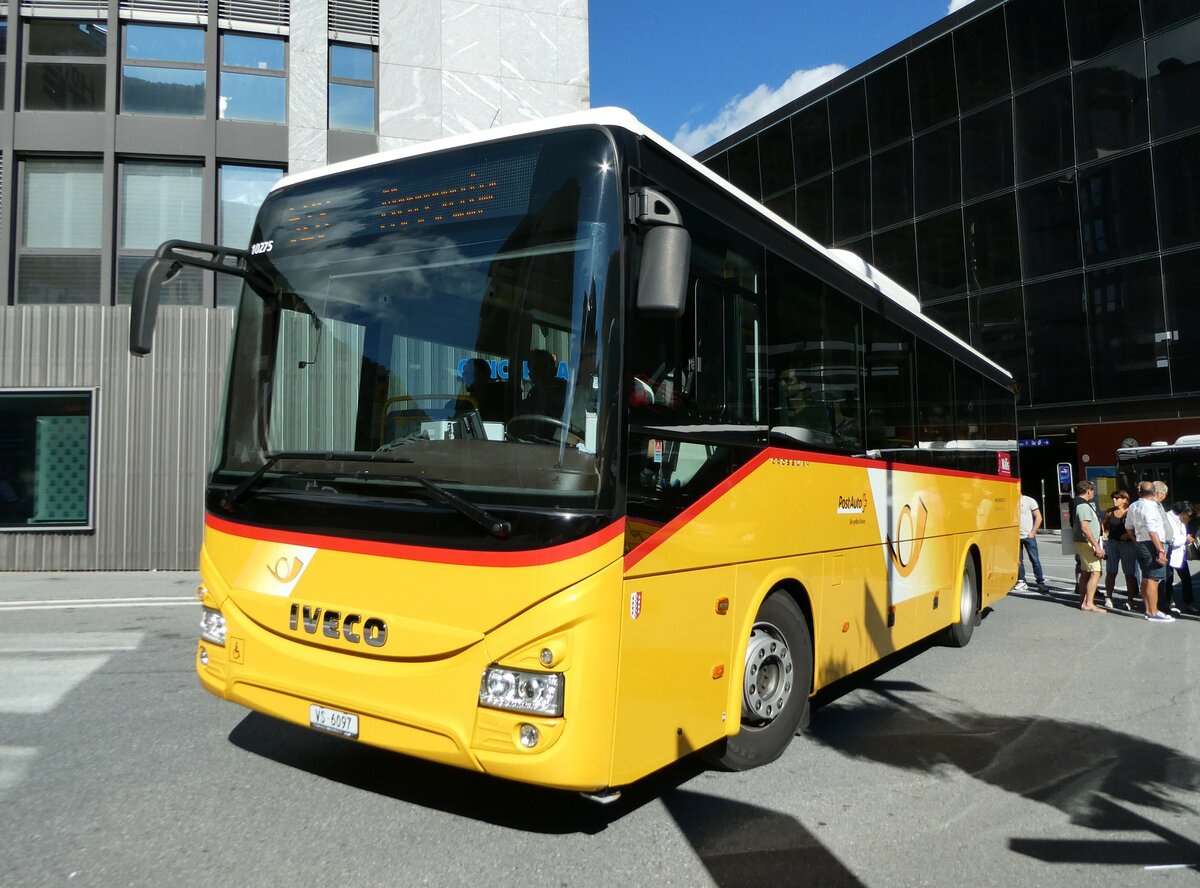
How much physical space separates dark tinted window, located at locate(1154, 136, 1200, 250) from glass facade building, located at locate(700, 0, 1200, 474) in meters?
0.03

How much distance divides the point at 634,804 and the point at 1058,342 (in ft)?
79.2

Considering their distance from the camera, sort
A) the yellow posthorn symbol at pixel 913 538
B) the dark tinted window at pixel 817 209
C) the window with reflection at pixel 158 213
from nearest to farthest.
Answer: the yellow posthorn symbol at pixel 913 538
the window with reflection at pixel 158 213
the dark tinted window at pixel 817 209

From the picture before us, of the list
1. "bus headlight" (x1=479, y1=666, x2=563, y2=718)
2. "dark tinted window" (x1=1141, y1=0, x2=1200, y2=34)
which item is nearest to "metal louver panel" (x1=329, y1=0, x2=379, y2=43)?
"bus headlight" (x1=479, y1=666, x2=563, y2=718)

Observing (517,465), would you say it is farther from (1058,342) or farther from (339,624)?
(1058,342)

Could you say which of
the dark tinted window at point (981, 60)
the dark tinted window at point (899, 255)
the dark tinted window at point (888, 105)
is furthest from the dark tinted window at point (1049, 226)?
the dark tinted window at point (888, 105)

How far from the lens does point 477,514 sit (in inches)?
140

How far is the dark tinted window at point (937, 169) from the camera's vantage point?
88.9 feet

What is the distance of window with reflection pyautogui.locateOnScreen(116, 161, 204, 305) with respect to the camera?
53.0 ft

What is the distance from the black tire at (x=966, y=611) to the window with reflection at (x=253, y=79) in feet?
46.3

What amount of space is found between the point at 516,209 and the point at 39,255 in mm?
15305

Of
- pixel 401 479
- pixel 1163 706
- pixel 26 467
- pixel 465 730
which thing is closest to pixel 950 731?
pixel 1163 706

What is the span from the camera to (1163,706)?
651 centimetres

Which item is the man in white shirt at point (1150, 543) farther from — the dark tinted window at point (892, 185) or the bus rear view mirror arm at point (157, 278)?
the dark tinted window at point (892, 185)

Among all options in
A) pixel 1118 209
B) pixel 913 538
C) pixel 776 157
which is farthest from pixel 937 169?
pixel 913 538
